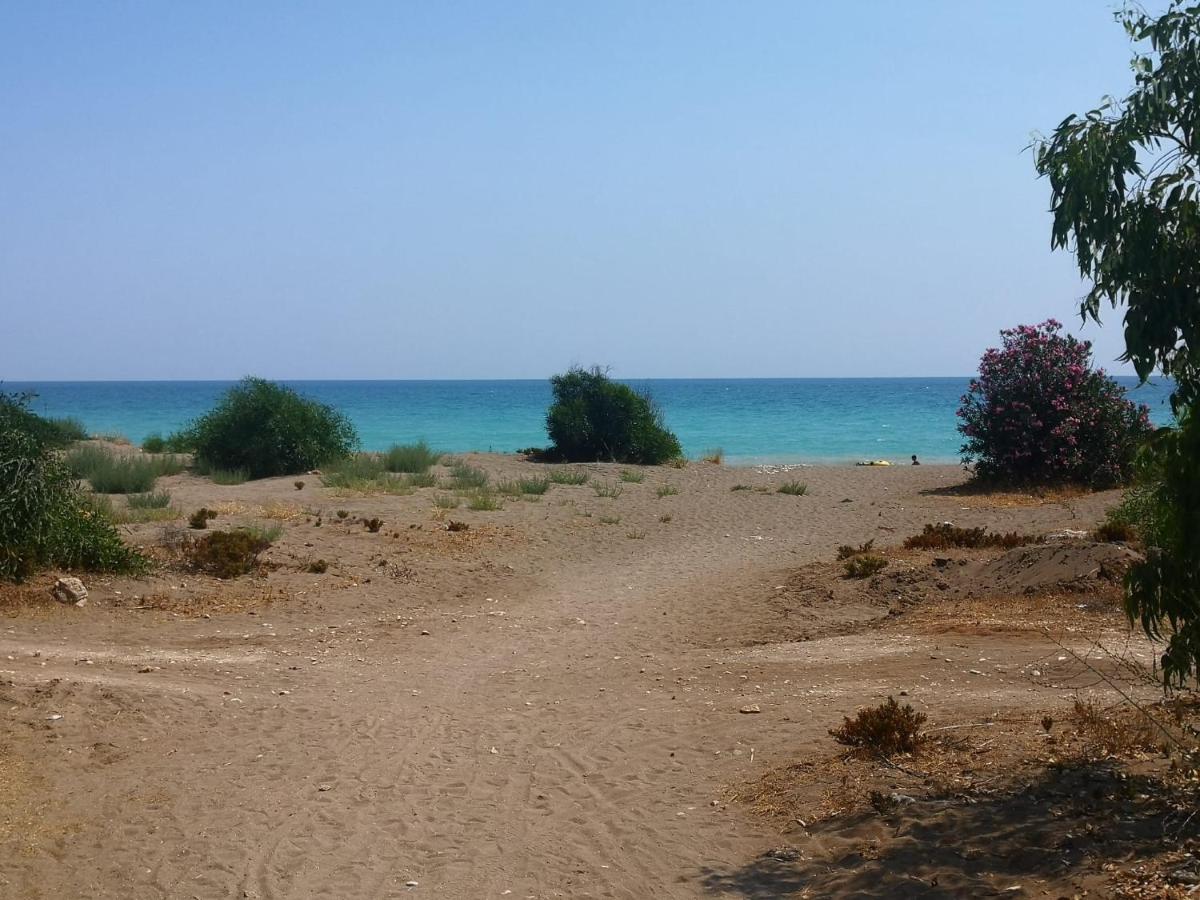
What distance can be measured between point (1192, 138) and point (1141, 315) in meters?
0.92

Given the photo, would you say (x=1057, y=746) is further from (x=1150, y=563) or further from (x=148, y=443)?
(x=148, y=443)

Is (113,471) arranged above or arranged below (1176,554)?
below

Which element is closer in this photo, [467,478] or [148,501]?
[148,501]

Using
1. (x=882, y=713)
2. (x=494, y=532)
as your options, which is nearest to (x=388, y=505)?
(x=494, y=532)

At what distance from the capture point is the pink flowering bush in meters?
25.0

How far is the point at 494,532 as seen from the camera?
18.7 meters

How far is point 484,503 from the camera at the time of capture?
21266mm

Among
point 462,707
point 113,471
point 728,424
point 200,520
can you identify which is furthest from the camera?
point 728,424

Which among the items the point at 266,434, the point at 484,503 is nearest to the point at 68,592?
the point at 484,503

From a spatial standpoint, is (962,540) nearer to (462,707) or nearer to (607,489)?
(462,707)

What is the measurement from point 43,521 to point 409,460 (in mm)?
15124

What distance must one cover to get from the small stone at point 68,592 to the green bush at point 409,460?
1426cm

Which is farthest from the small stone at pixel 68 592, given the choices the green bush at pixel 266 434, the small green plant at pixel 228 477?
the green bush at pixel 266 434

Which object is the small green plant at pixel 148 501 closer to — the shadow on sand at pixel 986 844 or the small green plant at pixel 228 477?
the small green plant at pixel 228 477
